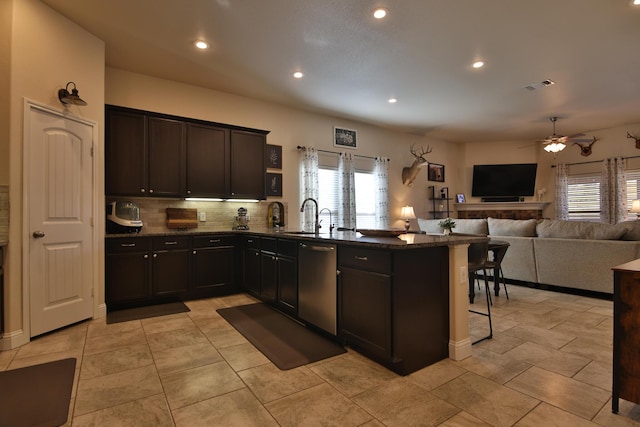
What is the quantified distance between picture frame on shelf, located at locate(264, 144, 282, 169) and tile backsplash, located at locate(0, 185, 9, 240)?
3348 millimetres

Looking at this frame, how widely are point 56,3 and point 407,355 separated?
4400 millimetres

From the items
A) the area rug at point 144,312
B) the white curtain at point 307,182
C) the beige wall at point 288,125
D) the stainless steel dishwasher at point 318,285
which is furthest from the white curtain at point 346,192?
the area rug at point 144,312

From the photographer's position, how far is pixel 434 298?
2.56 metres

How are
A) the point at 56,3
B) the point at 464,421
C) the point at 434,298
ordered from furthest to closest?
the point at 56,3, the point at 434,298, the point at 464,421

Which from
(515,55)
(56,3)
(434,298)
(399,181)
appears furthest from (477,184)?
(56,3)

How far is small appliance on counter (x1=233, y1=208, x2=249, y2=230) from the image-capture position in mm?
4945

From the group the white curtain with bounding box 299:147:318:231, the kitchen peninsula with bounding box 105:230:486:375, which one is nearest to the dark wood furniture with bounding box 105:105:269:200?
the white curtain with bounding box 299:147:318:231

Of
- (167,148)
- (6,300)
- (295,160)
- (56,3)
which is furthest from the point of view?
(295,160)

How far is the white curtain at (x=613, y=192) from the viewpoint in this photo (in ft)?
24.6

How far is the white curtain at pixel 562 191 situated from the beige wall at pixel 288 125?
241cm

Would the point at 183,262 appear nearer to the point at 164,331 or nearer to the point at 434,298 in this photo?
the point at 164,331

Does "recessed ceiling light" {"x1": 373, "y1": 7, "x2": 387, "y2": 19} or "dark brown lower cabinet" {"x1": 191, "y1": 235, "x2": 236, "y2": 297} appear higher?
"recessed ceiling light" {"x1": 373, "y1": 7, "x2": 387, "y2": 19}

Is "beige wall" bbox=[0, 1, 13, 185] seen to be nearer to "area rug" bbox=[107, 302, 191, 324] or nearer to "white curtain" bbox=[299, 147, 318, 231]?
"area rug" bbox=[107, 302, 191, 324]

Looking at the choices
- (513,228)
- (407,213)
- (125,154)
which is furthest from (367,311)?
(407,213)
